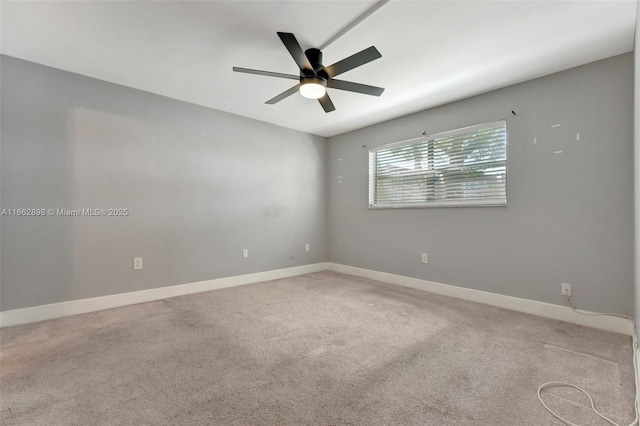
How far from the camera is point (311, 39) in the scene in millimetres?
2158

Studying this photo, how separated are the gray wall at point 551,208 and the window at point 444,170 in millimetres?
103

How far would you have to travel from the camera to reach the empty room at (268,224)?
1.58 m

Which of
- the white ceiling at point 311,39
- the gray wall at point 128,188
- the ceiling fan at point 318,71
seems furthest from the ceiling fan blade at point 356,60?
the gray wall at point 128,188

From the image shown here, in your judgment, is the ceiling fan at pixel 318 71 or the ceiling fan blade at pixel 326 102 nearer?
the ceiling fan at pixel 318 71

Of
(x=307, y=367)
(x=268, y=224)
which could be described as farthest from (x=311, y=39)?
(x=268, y=224)

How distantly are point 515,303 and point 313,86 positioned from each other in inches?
113

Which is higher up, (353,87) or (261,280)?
(353,87)

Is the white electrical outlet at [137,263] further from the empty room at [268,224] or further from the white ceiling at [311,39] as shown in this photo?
the white ceiling at [311,39]

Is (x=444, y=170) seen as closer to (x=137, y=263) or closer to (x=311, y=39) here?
(x=311, y=39)

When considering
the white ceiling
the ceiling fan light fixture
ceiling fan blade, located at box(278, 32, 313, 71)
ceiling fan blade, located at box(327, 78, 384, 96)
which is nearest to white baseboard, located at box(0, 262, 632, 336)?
the white ceiling

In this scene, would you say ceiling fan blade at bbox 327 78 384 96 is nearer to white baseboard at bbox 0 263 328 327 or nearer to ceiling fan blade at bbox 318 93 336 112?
ceiling fan blade at bbox 318 93 336 112

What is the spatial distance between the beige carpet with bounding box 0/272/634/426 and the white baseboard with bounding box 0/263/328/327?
12 cm

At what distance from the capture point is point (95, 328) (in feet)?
7.75

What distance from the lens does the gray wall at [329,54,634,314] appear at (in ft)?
7.59
